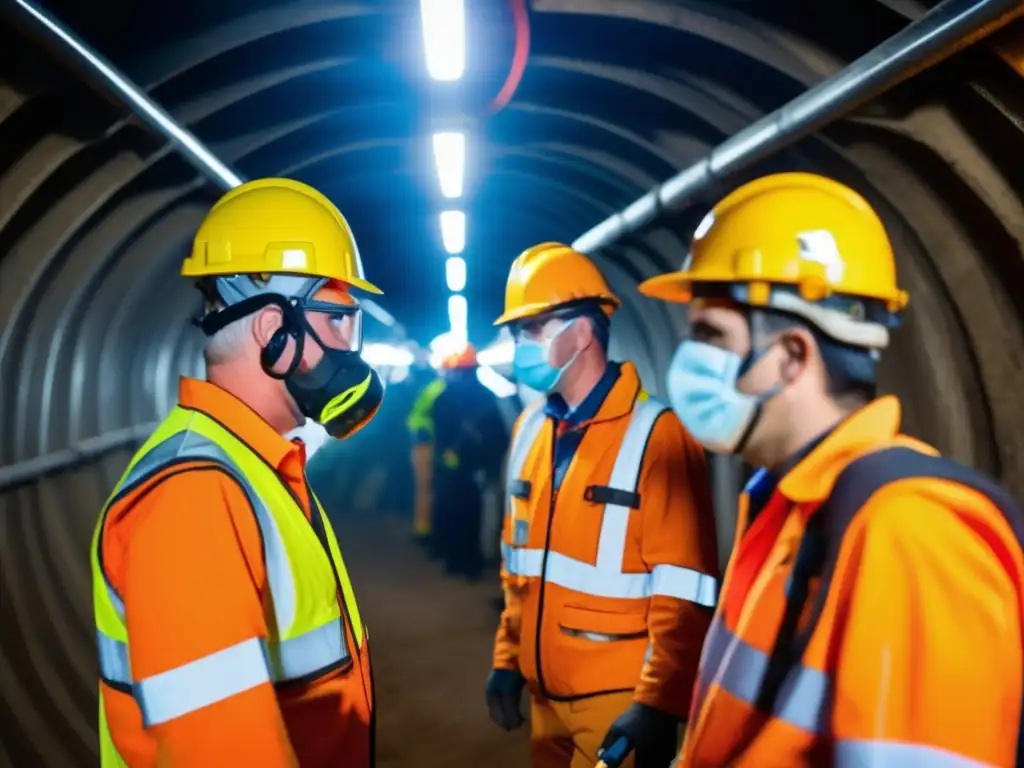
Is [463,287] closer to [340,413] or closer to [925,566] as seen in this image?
[340,413]

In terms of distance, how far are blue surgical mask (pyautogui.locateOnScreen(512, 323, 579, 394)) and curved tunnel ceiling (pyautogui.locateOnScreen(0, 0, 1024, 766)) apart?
134 cm

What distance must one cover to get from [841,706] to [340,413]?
58.9 inches

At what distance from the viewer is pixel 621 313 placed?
738 cm

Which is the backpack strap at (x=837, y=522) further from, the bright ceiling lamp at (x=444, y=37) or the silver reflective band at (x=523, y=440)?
the bright ceiling lamp at (x=444, y=37)

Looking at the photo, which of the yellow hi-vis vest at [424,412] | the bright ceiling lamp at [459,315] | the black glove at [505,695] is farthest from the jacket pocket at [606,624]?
the bright ceiling lamp at [459,315]

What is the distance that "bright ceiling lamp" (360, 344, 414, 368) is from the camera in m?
13.4

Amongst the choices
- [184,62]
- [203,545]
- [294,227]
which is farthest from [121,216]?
[203,545]

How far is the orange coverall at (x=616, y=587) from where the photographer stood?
262 cm

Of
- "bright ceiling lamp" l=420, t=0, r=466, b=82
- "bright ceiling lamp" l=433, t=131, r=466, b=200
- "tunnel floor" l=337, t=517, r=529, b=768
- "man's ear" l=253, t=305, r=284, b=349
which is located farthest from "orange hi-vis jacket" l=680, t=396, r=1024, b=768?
"bright ceiling lamp" l=433, t=131, r=466, b=200

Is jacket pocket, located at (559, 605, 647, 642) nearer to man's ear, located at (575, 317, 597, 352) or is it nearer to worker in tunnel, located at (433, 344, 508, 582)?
man's ear, located at (575, 317, 597, 352)

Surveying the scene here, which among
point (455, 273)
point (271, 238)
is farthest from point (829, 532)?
point (455, 273)

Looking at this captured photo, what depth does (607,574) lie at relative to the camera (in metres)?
2.73

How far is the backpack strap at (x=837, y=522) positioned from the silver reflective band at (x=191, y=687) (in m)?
1.06

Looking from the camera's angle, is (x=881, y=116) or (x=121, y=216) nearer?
(x=881, y=116)
